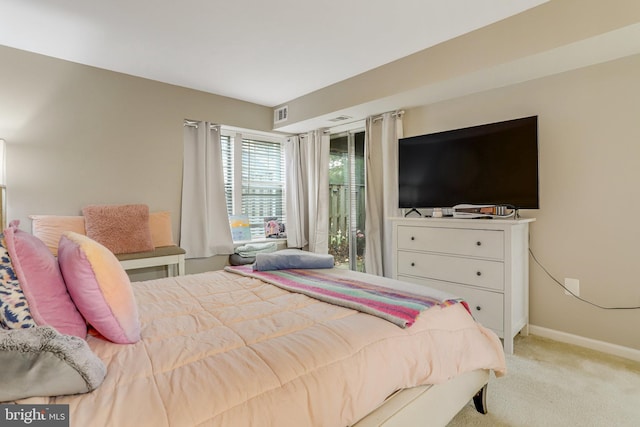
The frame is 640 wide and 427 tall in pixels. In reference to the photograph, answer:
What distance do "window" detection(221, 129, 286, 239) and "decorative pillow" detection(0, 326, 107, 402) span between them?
3526mm

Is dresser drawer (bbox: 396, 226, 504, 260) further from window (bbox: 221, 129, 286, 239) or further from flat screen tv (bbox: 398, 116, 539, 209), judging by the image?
window (bbox: 221, 129, 286, 239)

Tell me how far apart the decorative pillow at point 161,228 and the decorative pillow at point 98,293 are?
7.59 ft

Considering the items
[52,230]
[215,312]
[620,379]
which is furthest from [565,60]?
[52,230]

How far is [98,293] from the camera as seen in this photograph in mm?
1086

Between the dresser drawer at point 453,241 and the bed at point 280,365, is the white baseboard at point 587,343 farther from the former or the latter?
the bed at point 280,365

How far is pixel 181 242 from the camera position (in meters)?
3.66

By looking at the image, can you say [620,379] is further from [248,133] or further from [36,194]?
[36,194]

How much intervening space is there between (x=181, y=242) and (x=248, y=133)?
171cm

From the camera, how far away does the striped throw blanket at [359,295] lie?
1361mm

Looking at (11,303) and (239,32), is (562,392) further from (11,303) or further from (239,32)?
(239,32)

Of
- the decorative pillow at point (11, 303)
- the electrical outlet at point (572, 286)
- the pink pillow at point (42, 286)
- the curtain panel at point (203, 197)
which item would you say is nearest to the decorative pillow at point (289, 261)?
the pink pillow at point (42, 286)

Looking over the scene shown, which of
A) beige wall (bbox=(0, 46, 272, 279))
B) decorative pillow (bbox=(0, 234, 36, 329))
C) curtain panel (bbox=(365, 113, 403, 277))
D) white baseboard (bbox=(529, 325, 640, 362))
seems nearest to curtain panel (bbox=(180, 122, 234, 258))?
beige wall (bbox=(0, 46, 272, 279))

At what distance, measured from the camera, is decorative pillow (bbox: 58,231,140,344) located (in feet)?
3.54

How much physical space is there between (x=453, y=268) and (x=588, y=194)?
1137mm
